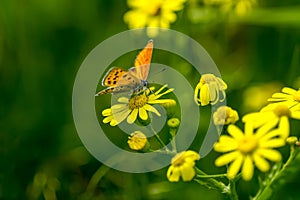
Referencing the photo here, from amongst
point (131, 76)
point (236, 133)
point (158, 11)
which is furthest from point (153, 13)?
point (236, 133)

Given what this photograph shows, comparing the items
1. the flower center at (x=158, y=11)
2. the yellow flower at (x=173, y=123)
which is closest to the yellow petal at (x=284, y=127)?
the yellow flower at (x=173, y=123)

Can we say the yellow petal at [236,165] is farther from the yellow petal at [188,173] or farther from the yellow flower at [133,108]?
the yellow flower at [133,108]

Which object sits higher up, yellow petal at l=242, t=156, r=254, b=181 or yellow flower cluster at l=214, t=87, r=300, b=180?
yellow flower cluster at l=214, t=87, r=300, b=180

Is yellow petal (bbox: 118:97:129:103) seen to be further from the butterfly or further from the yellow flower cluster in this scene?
the yellow flower cluster

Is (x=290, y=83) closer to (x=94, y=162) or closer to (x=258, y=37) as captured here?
(x=258, y=37)

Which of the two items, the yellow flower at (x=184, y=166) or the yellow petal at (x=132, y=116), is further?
the yellow petal at (x=132, y=116)

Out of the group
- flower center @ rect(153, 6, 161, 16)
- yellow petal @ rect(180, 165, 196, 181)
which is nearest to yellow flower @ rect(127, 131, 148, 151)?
yellow petal @ rect(180, 165, 196, 181)

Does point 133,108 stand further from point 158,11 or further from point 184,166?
point 158,11
